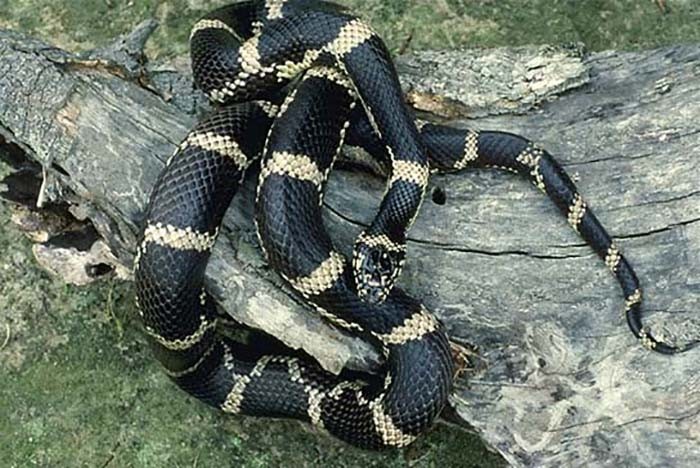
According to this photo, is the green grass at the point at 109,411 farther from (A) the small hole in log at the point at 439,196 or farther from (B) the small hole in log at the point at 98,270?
(A) the small hole in log at the point at 439,196

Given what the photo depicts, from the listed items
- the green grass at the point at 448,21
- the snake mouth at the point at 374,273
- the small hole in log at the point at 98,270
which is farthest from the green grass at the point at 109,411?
the green grass at the point at 448,21

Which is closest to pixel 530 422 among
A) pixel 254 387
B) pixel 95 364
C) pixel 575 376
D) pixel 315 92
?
pixel 575 376

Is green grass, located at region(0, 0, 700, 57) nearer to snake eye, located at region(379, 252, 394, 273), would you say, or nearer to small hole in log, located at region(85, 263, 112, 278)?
small hole in log, located at region(85, 263, 112, 278)

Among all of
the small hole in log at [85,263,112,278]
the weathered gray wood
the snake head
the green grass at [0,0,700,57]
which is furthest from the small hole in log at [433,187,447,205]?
the small hole in log at [85,263,112,278]

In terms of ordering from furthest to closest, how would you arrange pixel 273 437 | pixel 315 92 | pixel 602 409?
pixel 273 437, pixel 315 92, pixel 602 409

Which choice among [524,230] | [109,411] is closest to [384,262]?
[524,230]

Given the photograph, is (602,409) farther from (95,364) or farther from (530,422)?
(95,364)

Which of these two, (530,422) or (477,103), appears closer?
(530,422)
